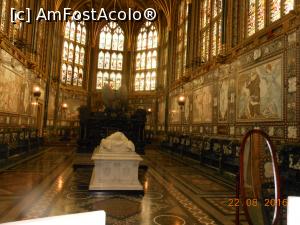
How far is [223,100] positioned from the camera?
11.7 meters

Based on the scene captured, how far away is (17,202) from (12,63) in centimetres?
860

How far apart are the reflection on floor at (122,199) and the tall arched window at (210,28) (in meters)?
7.93

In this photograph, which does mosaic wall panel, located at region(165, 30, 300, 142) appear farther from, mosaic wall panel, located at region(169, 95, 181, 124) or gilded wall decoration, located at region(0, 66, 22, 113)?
gilded wall decoration, located at region(0, 66, 22, 113)

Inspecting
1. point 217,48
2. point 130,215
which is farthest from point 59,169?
point 217,48

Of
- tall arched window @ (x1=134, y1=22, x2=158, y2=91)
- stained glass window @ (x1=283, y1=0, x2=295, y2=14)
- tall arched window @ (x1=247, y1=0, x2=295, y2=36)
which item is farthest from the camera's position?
tall arched window @ (x1=134, y1=22, x2=158, y2=91)

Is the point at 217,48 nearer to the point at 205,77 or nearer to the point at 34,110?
the point at 205,77

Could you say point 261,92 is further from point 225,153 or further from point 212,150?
point 212,150

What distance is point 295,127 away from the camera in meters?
6.80

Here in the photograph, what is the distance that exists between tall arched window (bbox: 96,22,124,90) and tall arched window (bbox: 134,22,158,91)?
2243mm

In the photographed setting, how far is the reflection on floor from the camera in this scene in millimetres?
4598

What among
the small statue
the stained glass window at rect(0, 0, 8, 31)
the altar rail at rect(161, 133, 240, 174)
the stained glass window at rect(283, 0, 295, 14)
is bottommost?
the altar rail at rect(161, 133, 240, 174)

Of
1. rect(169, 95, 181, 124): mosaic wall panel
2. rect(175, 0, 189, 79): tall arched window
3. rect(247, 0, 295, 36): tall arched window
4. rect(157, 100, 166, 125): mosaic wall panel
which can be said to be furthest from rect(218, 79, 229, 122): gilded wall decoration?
rect(157, 100, 166, 125): mosaic wall panel

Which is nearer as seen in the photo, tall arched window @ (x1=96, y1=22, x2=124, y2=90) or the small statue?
the small statue

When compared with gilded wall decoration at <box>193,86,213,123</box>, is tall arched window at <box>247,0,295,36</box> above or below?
above
